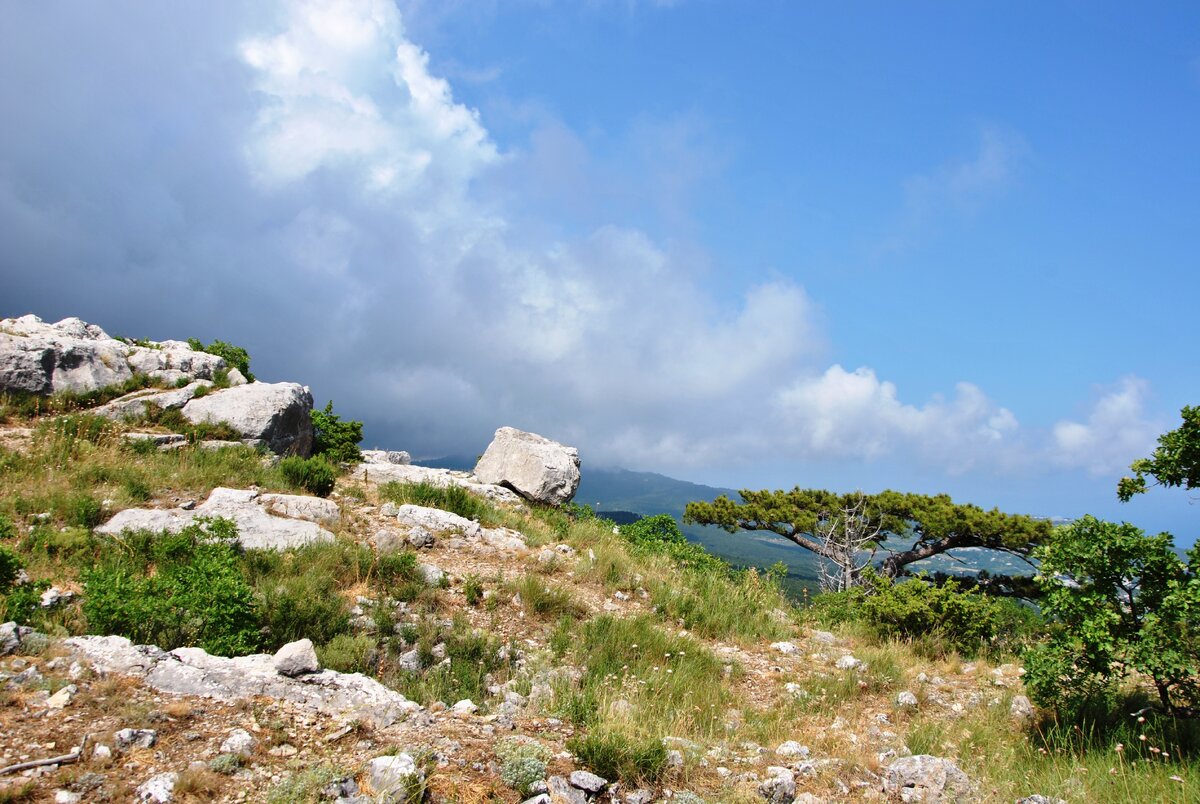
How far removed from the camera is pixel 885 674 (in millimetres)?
9664

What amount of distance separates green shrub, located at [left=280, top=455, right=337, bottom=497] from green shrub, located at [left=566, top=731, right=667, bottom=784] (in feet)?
35.8

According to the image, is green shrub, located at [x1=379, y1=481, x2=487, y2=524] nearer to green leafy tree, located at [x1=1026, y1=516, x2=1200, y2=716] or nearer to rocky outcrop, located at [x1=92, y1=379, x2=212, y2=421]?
rocky outcrop, located at [x1=92, y1=379, x2=212, y2=421]

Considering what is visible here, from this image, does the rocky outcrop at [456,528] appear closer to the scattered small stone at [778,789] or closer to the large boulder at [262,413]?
the large boulder at [262,413]

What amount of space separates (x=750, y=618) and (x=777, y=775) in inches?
257

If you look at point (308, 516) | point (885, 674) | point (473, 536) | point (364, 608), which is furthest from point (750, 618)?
point (308, 516)

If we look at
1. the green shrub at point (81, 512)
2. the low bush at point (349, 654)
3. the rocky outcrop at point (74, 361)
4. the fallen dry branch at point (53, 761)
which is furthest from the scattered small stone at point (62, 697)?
the rocky outcrop at point (74, 361)

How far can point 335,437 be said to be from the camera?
19750mm

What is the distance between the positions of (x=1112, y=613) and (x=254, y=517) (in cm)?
1276

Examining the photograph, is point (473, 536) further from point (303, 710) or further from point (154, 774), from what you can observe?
point (154, 774)

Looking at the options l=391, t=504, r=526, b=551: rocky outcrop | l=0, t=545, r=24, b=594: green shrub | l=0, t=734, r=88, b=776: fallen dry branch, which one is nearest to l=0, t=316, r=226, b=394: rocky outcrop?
l=391, t=504, r=526, b=551: rocky outcrop

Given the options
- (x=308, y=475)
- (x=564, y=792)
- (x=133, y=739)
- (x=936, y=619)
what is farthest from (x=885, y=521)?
(x=133, y=739)

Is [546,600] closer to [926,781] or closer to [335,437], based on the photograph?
[926,781]

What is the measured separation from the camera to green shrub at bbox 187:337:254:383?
74.5 feet

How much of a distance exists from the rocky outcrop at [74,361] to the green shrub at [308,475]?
270 inches
